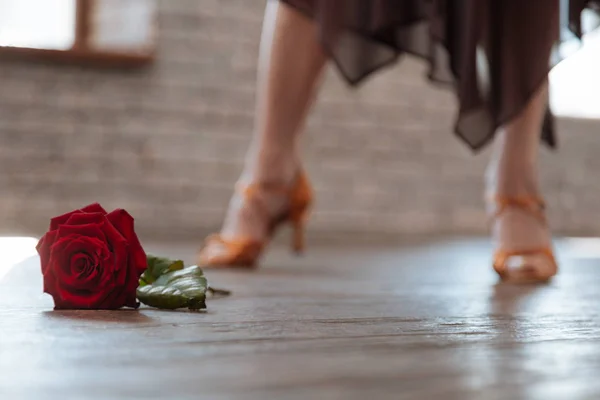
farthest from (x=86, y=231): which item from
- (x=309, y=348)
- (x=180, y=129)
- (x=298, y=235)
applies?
(x=180, y=129)

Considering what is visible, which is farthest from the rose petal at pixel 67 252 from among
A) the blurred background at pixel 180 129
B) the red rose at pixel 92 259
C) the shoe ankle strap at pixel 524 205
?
the blurred background at pixel 180 129

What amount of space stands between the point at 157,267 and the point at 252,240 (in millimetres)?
614

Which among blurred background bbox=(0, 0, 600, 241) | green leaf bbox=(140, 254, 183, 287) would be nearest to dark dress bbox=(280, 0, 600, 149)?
green leaf bbox=(140, 254, 183, 287)

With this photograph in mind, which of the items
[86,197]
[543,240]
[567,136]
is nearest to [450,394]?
[543,240]

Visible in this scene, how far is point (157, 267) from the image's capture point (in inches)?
26.3

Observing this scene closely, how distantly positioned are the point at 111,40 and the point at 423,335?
267 cm

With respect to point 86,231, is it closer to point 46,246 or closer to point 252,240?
point 46,246

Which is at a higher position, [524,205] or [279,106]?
[279,106]

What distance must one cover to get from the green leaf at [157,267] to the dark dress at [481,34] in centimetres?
58

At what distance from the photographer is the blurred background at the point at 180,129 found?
2.87 meters

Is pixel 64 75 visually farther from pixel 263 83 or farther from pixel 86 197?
pixel 263 83

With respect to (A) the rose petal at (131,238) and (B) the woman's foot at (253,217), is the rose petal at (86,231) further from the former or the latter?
(B) the woman's foot at (253,217)

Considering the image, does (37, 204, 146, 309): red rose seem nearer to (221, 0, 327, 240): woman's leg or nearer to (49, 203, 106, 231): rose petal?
(49, 203, 106, 231): rose petal

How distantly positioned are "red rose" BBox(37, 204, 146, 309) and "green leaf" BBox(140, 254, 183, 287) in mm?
56
